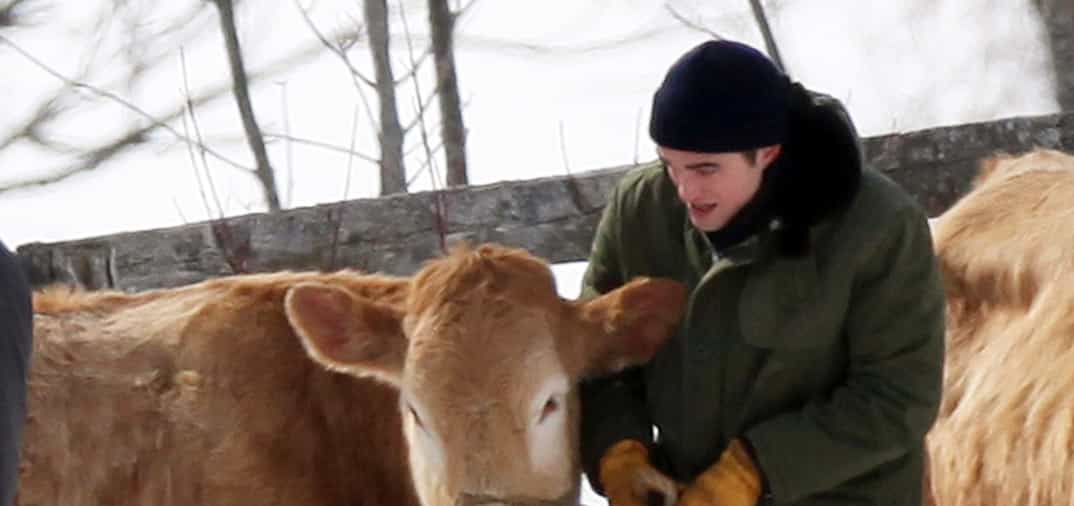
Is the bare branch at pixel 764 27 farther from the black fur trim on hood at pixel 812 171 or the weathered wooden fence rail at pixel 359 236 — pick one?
the black fur trim on hood at pixel 812 171

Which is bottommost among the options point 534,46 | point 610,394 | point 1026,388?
point 1026,388

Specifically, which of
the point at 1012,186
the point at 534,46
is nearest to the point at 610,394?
the point at 1012,186

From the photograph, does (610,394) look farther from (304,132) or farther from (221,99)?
(221,99)

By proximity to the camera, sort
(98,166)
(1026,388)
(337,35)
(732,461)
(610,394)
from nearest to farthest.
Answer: (732,461), (610,394), (1026,388), (337,35), (98,166)

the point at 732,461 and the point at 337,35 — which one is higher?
the point at 337,35

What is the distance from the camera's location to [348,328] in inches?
170

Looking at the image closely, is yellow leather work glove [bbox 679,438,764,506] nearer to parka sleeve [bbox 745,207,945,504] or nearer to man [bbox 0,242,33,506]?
parka sleeve [bbox 745,207,945,504]

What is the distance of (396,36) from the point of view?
44.3ft

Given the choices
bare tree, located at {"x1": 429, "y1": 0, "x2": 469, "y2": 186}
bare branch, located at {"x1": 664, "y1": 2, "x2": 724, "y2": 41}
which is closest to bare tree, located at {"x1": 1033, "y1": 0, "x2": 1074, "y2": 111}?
bare branch, located at {"x1": 664, "y1": 2, "x2": 724, "y2": 41}

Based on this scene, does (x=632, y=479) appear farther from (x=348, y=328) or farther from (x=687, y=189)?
(x=348, y=328)

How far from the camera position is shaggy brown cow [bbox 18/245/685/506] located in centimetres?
409

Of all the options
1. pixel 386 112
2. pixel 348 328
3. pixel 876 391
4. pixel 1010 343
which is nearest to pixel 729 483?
pixel 876 391

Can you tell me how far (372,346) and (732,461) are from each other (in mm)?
908

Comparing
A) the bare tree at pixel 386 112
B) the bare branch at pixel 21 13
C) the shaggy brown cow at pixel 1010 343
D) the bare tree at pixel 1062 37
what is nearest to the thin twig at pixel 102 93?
the bare branch at pixel 21 13
